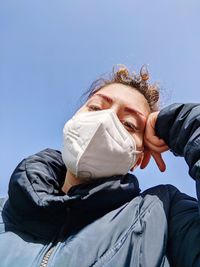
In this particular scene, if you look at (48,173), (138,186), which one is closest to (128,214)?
(138,186)

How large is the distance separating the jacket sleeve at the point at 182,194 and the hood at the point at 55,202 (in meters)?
0.27

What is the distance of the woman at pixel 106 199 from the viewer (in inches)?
58.9

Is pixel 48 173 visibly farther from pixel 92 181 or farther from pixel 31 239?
pixel 31 239

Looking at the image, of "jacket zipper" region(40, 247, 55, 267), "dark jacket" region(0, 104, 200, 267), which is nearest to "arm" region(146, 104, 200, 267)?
"dark jacket" region(0, 104, 200, 267)

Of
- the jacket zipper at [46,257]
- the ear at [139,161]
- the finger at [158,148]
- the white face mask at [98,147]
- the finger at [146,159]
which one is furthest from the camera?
the finger at [146,159]

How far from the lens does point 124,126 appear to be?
2.22 m

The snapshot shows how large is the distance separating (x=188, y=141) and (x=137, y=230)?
20.3 inches

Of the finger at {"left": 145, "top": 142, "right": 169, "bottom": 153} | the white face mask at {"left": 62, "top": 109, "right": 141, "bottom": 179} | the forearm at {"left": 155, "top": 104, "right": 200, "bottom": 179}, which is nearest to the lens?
the forearm at {"left": 155, "top": 104, "right": 200, "bottom": 179}

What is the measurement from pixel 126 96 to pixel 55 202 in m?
1.01

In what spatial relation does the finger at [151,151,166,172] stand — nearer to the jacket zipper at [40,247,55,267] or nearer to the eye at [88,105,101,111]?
the eye at [88,105,101,111]

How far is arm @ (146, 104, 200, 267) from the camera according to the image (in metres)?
1.52

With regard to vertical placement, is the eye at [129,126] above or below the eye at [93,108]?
below

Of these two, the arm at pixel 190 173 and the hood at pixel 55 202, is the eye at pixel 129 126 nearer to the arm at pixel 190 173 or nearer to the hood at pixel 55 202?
the arm at pixel 190 173

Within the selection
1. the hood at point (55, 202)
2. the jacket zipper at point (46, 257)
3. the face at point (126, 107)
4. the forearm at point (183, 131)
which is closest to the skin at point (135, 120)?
the face at point (126, 107)
